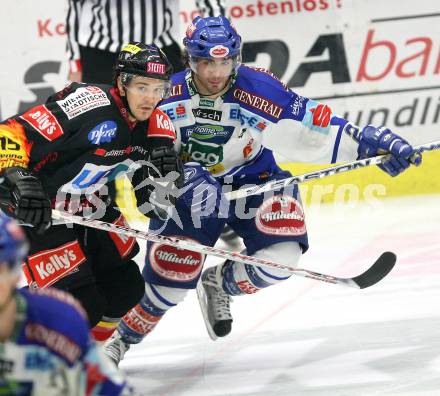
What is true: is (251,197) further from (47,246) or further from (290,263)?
(47,246)

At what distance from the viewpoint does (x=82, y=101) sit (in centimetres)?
359

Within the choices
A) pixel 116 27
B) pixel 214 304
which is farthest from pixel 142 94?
pixel 116 27

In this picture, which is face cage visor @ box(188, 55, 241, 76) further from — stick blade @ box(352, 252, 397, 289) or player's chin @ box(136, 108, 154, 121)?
stick blade @ box(352, 252, 397, 289)

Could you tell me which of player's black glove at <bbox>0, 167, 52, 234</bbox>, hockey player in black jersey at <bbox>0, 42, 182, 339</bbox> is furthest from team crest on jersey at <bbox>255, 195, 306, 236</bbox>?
player's black glove at <bbox>0, 167, 52, 234</bbox>

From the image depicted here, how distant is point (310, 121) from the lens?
4.20 m

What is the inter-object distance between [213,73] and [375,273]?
1.04 meters

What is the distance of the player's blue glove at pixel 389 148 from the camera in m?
4.02

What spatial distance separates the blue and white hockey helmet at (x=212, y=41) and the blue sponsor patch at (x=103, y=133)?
0.53 metres

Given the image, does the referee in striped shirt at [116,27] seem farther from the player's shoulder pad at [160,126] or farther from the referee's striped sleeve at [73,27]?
the player's shoulder pad at [160,126]

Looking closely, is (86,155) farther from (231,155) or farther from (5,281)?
(5,281)

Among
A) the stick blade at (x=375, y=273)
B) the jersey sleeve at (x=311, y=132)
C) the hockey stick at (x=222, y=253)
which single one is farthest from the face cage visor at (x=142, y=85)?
the stick blade at (x=375, y=273)

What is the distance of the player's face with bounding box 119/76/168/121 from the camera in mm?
3605

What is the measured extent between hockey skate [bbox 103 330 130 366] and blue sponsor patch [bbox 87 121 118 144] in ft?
2.96

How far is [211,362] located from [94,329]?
0.54 m
